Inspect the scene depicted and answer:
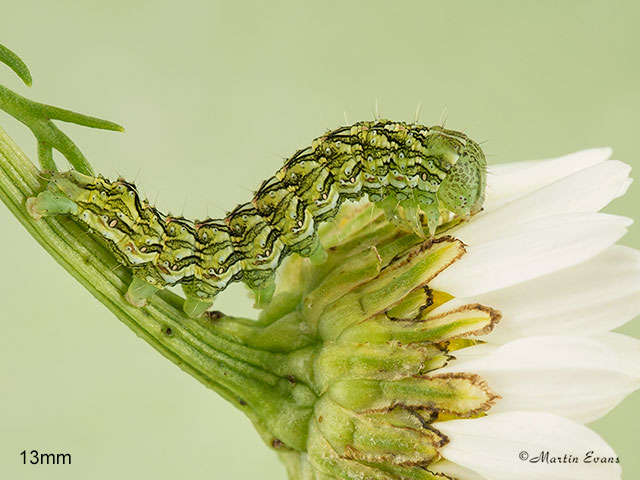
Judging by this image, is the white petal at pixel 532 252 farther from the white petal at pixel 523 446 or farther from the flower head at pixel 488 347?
the white petal at pixel 523 446

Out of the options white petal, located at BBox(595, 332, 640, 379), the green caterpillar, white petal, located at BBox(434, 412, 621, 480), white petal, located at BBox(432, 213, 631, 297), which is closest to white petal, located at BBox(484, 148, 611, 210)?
the green caterpillar

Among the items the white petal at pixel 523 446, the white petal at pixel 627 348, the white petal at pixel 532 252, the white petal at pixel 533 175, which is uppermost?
the white petal at pixel 533 175

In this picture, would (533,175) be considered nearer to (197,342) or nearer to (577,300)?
(577,300)

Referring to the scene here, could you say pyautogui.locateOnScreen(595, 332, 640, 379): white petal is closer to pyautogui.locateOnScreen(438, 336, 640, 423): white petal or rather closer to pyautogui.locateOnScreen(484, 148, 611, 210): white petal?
pyautogui.locateOnScreen(438, 336, 640, 423): white petal

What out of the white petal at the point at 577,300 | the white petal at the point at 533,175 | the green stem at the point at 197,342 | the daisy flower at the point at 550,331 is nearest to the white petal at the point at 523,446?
the daisy flower at the point at 550,331

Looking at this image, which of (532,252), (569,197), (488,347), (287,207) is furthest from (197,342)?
(569,197)
